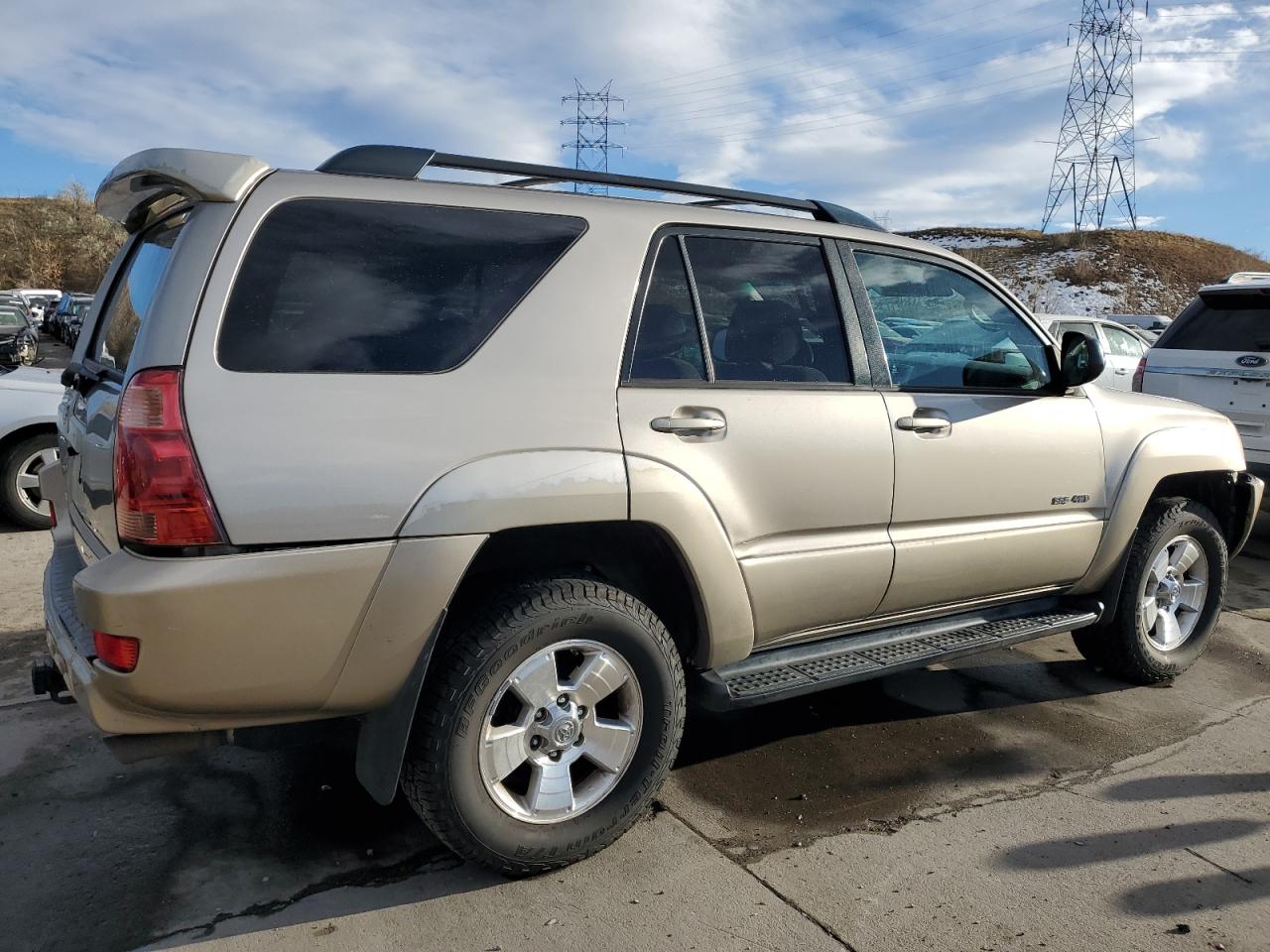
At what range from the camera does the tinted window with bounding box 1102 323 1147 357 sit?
14.6 m

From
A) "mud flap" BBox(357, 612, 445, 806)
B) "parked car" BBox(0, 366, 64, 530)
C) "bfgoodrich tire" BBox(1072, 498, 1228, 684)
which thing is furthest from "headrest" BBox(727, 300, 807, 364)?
"parked car" BBox(0, 366, 64, 530)

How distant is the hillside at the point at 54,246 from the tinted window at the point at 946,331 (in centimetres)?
6912

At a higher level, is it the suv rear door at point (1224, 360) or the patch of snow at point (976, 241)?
the patch of snow at point (976, 241)

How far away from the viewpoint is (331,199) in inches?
100.0

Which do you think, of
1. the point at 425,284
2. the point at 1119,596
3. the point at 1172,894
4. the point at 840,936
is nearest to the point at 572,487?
the point at 425,284

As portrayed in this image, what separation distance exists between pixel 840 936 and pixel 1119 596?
7.88 ft

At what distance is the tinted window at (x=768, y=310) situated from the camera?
3.14 meters

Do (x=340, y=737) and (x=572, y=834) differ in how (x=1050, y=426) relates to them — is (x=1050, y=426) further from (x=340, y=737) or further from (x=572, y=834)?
(x=340, y=737)

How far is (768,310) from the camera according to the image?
3314 mm

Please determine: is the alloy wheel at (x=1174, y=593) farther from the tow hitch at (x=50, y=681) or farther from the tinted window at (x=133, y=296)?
the tow hitch at (x=50, y=681)

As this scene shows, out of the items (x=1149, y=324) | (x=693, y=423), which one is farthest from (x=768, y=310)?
(x=1149, y=324)

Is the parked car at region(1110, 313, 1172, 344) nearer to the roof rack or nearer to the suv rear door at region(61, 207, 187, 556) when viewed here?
the roof rack

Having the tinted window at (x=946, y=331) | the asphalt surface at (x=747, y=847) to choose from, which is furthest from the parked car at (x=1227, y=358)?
the tinted window at (x=946, y=331)

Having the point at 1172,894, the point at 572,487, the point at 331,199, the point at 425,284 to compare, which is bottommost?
the point at 1172,894
